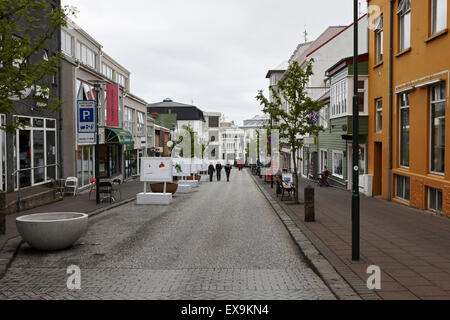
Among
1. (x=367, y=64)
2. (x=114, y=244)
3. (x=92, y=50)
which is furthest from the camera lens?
(x=92, y=50)

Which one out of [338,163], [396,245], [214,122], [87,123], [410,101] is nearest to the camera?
[396,245]

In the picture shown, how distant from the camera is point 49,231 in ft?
30.0

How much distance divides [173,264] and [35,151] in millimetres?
13949

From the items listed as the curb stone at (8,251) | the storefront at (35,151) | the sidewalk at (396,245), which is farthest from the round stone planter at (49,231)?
the storefront at (35,151)

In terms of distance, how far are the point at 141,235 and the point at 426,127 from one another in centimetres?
993

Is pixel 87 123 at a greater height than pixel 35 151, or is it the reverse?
pixel 87 123

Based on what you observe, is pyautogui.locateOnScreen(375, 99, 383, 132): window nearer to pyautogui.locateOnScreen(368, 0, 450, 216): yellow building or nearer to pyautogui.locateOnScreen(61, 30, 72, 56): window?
pyautogui.locateOnScreen(368, 0, 450, 216): yellow building

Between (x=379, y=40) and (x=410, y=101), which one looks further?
(x=379, y=40)

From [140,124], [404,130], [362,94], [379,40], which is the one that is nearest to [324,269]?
[404,130]

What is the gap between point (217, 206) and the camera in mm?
18609

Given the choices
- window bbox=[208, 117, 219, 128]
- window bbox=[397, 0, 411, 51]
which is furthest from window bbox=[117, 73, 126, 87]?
window bbox=[208, 117, 219, 128]

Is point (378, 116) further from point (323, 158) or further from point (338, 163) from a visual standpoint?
point (323, 158)

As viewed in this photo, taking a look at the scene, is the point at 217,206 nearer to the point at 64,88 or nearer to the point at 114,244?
the point at 114,244

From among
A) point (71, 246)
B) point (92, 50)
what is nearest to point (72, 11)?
point (71, 246)
